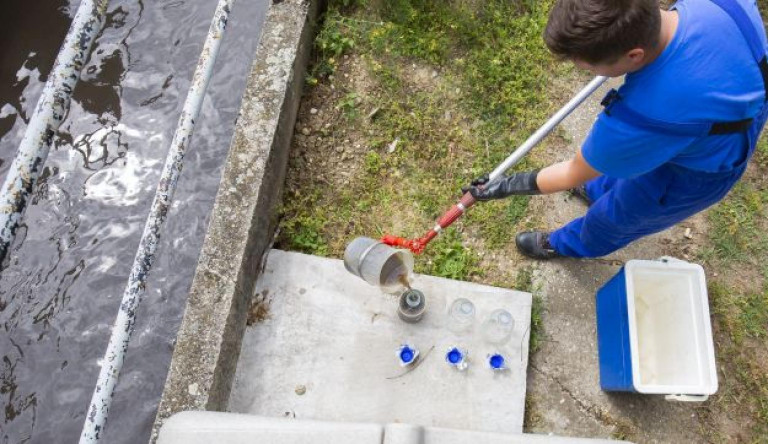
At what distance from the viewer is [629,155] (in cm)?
207

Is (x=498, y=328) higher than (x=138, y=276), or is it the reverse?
(x=138, y=276)

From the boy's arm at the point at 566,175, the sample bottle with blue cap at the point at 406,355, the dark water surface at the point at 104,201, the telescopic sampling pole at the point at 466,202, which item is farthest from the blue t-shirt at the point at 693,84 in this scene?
the dark water surface at the point at 104,201

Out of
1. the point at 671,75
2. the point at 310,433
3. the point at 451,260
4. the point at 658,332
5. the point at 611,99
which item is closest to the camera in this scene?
the point at 310,433

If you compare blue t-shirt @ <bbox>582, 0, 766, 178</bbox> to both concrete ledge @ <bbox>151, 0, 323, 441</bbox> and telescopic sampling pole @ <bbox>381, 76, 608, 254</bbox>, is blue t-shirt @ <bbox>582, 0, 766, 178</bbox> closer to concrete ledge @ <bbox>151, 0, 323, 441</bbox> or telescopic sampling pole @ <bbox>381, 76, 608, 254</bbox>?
telescopic sampling pole @ <bbox>381, 76, 608, 254</bbox>

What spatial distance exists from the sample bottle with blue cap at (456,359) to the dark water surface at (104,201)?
1712 millimetres

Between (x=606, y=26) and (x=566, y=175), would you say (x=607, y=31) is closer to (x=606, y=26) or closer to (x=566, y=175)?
(x=606, y=26)

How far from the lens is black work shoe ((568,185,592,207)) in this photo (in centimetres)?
349

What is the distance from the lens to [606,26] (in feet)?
5.94

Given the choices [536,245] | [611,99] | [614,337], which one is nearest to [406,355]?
[536,245]

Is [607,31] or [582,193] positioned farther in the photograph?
[582,193]

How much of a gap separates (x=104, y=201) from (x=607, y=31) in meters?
3.33

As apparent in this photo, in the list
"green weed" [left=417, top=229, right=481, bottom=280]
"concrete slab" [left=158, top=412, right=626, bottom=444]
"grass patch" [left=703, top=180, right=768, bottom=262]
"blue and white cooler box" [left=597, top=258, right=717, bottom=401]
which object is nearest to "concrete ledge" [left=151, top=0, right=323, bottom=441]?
"concrete slab" [left=158, top=412, right=626, bottom=444]

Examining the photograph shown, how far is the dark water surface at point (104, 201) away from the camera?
3432 millimetres

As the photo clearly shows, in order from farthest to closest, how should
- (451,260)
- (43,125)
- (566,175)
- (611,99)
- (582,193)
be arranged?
(582,193)
(451,260)
(566,175)
(611,99)
(43,125)
